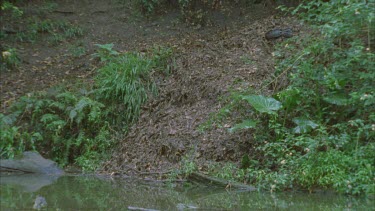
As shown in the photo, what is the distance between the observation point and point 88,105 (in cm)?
929

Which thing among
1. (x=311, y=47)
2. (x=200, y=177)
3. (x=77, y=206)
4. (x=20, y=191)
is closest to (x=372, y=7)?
(x=311, y=47)

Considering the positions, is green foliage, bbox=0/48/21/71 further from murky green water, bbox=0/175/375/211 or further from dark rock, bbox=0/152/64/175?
murky green water, bbox=0/175/375/211

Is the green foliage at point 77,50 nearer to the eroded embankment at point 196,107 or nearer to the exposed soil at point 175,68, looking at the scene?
the exposed soil at point 175,68

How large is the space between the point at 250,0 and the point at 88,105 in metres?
6.64

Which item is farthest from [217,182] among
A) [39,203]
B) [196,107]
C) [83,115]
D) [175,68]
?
[175,68]

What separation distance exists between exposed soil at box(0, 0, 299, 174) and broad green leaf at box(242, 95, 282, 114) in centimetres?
62

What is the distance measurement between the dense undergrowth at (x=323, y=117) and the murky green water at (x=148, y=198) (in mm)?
411

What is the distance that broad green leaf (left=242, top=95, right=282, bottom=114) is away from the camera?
7.35 meters

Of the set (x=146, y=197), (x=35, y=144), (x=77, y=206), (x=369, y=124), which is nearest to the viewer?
(x=77, y=206)

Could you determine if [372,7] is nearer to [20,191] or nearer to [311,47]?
[311,47]

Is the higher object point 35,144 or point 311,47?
point 311,47

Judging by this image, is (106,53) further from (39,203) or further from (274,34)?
(39,203)

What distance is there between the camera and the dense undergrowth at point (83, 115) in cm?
886

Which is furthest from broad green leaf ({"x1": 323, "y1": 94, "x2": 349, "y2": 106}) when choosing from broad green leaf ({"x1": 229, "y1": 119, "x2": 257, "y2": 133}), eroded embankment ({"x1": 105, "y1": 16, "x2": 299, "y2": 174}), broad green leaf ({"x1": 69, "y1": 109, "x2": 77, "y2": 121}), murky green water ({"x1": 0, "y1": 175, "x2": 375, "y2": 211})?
broad green leaf ({"x1": 69, "y1": 109, "x2": 77, "y2": 121})
